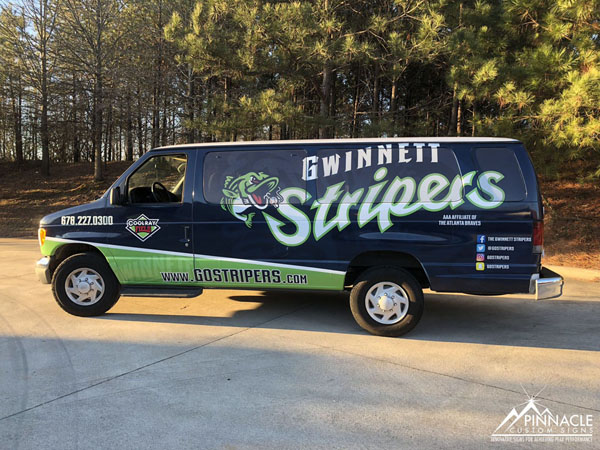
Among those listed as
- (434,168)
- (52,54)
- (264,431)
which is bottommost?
(264,431)

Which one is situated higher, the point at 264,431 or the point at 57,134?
the point at 57,134

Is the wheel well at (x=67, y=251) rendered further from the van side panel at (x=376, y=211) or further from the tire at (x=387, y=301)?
the tire at (x=387, y=301)

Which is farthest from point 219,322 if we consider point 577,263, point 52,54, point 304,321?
point 52,54

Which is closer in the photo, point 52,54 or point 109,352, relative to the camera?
point 109,352

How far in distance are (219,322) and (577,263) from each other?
28.0ft

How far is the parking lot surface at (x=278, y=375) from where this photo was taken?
9.66 ft

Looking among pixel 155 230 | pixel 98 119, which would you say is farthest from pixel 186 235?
pixel 98 119

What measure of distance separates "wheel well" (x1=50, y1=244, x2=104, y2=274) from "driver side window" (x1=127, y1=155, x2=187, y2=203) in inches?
33.2

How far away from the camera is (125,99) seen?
62.1 ft

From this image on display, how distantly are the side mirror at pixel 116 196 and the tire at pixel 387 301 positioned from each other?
9.99ft

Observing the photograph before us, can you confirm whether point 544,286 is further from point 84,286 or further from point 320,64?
point 320,64

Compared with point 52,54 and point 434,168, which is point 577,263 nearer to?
point 434,168
